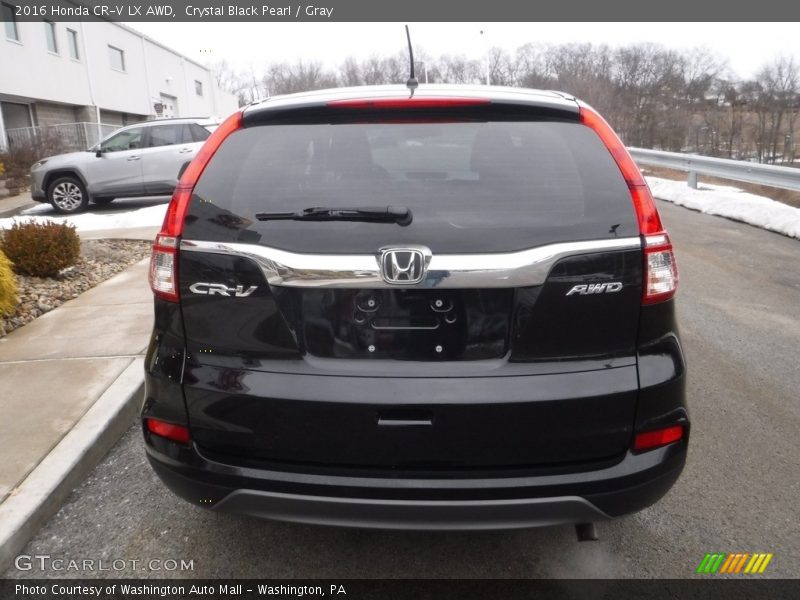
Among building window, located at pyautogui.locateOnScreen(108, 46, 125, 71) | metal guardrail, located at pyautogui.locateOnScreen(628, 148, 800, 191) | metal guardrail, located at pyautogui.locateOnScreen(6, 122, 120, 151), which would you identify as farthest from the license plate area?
building window, located at pyautogui.locateOnScreen(108, 46, 125, 71)

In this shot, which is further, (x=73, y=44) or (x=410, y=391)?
(x=73, y=44)

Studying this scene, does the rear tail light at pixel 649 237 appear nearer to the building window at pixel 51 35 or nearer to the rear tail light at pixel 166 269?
the rear tail light at pixel 166 269

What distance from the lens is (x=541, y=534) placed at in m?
2.75

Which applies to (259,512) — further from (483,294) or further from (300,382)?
(483,294)

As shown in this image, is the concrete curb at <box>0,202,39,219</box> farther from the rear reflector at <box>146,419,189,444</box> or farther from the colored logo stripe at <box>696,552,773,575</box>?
the colored logo stripe at <box>696,552,773,575</box>

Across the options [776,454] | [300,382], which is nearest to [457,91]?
[300,382]

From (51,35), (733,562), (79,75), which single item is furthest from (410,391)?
(79,75)

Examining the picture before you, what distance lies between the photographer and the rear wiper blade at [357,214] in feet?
6.75

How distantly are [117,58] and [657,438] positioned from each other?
121 feet

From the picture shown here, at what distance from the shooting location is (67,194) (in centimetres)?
1432

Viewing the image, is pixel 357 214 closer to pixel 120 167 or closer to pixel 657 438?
pixel 657 438

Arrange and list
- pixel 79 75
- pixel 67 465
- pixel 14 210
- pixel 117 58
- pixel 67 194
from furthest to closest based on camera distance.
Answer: pixel 117 58 → pixel 79 75 → pixel 14 210 → pixel 67 194 → pixel 67 465
